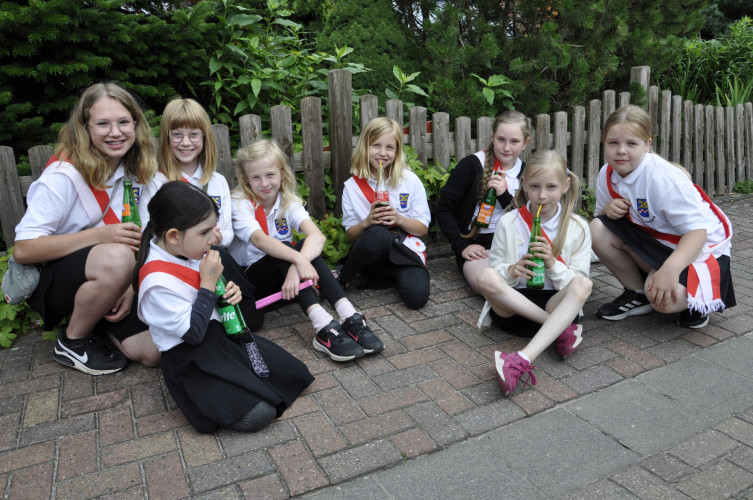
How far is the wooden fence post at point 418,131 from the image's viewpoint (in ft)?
16.4

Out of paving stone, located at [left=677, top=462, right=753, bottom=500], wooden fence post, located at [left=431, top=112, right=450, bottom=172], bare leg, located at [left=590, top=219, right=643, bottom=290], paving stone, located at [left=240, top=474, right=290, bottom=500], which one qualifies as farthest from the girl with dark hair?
wooden fence post, located at [left=431, top=112, right=450, bottom=172]

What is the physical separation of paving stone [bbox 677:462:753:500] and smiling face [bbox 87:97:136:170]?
10.5 feet

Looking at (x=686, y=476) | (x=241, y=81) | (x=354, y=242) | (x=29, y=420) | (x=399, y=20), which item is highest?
(x=399, y=20)

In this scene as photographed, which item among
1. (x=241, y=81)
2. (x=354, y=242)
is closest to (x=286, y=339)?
(x=354, y=242)

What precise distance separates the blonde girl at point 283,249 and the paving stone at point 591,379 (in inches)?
42.0

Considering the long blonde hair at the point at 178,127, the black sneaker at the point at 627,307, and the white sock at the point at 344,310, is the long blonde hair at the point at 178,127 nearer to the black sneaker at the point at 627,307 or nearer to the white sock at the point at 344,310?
the white sock at the point at 344,310

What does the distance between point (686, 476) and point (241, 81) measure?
166 inches

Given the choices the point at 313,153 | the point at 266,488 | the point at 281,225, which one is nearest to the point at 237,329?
the point at 266,488

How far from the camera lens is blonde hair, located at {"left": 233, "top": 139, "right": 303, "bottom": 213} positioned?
12.4 ft

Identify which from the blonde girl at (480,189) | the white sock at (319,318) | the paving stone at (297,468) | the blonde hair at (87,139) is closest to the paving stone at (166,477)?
the paving stone at (297,468)

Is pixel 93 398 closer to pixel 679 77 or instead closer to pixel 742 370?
pixel 742 370

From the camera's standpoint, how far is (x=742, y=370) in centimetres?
320

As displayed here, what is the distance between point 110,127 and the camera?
3191mm

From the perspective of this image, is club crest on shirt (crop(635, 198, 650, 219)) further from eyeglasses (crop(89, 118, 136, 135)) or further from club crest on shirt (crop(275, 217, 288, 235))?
eyeglasses (crop(89, 118, 136, 135))
